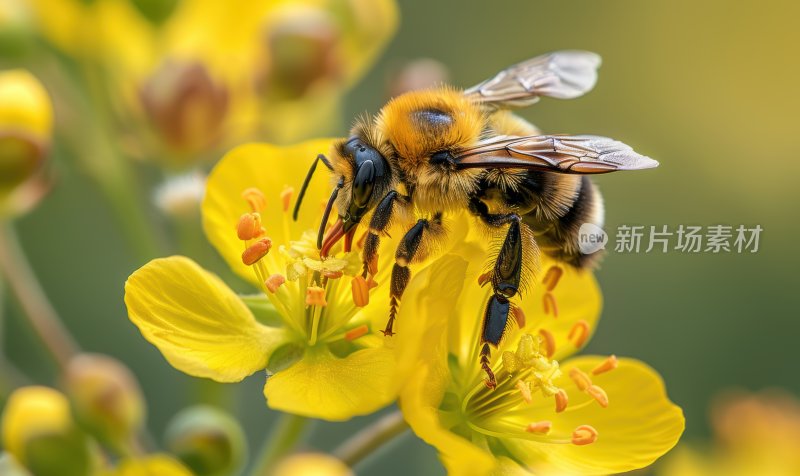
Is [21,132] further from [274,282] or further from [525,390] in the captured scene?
[525,390]

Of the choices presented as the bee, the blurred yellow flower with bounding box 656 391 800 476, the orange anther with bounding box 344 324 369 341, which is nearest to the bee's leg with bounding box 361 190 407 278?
the bee

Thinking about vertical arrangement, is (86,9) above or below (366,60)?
above

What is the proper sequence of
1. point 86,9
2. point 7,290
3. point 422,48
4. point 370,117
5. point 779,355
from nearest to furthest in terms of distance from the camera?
point 370,117
point 7,290
point 86,9
point 779,355
point 422,48

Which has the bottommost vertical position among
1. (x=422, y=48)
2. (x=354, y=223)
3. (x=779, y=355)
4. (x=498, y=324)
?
(x=779, y=355)

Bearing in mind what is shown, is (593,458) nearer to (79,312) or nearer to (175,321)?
(175,321)

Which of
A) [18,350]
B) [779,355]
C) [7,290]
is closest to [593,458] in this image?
[7,290]

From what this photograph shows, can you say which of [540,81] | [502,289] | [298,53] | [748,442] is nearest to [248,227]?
[502,289]

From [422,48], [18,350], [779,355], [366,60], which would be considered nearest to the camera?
[366,60]
